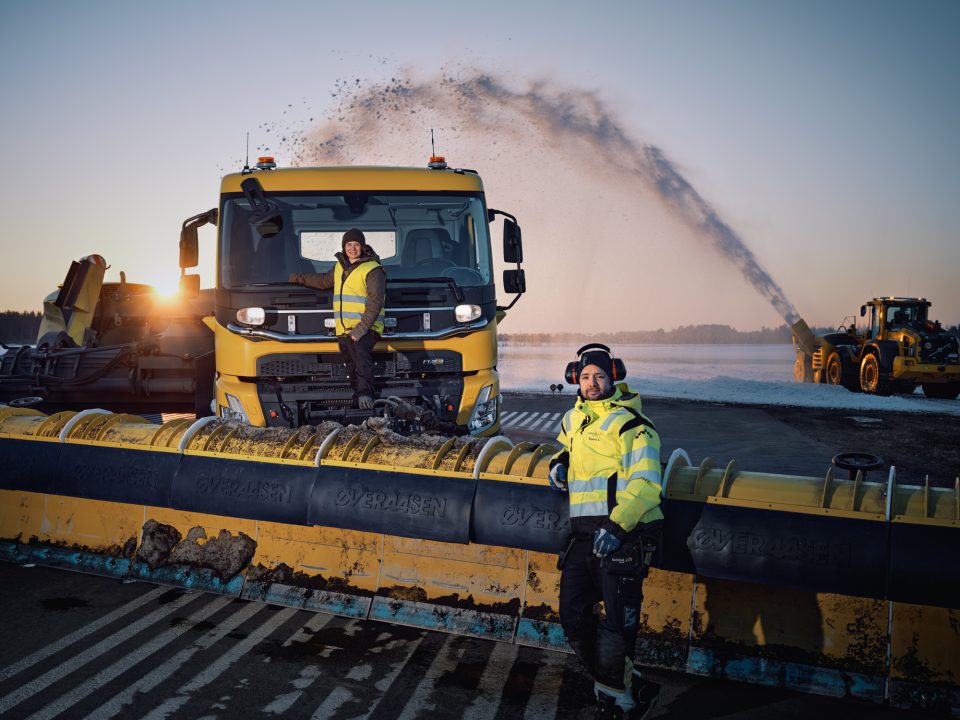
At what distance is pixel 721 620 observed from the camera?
4207mm

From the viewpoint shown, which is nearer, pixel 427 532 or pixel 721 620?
pixel 721 620

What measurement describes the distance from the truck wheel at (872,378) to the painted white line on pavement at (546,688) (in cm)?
1886

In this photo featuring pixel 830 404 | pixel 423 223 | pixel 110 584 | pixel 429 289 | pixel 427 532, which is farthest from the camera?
pixel 830 404

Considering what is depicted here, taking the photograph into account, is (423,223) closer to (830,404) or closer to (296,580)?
(296,580)

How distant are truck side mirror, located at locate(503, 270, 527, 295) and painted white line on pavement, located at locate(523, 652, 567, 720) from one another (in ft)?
14.5

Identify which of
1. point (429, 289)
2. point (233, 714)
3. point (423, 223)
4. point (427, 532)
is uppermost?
point (423, 223)

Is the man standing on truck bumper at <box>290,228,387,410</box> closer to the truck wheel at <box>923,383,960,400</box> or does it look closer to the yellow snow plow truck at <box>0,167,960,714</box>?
the yellow snow plow truck at <box>0,167,960,714</box>

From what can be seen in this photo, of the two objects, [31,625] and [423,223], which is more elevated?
[423,223]

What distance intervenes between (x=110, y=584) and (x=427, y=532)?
8.70 ft

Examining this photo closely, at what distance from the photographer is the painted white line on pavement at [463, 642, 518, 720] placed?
383 centimetres

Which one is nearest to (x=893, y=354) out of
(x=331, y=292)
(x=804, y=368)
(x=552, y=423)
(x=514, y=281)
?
(x=804, y=368)

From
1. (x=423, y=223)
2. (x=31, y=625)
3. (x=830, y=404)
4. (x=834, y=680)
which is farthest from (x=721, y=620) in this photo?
(x=830, y=404)

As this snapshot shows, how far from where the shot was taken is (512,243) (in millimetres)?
8023

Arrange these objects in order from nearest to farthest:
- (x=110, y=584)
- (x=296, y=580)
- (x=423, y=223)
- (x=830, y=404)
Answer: (x=296, y=580)
(x=110, y=584)
(x=423, y=223)
(x=830, y=404)
